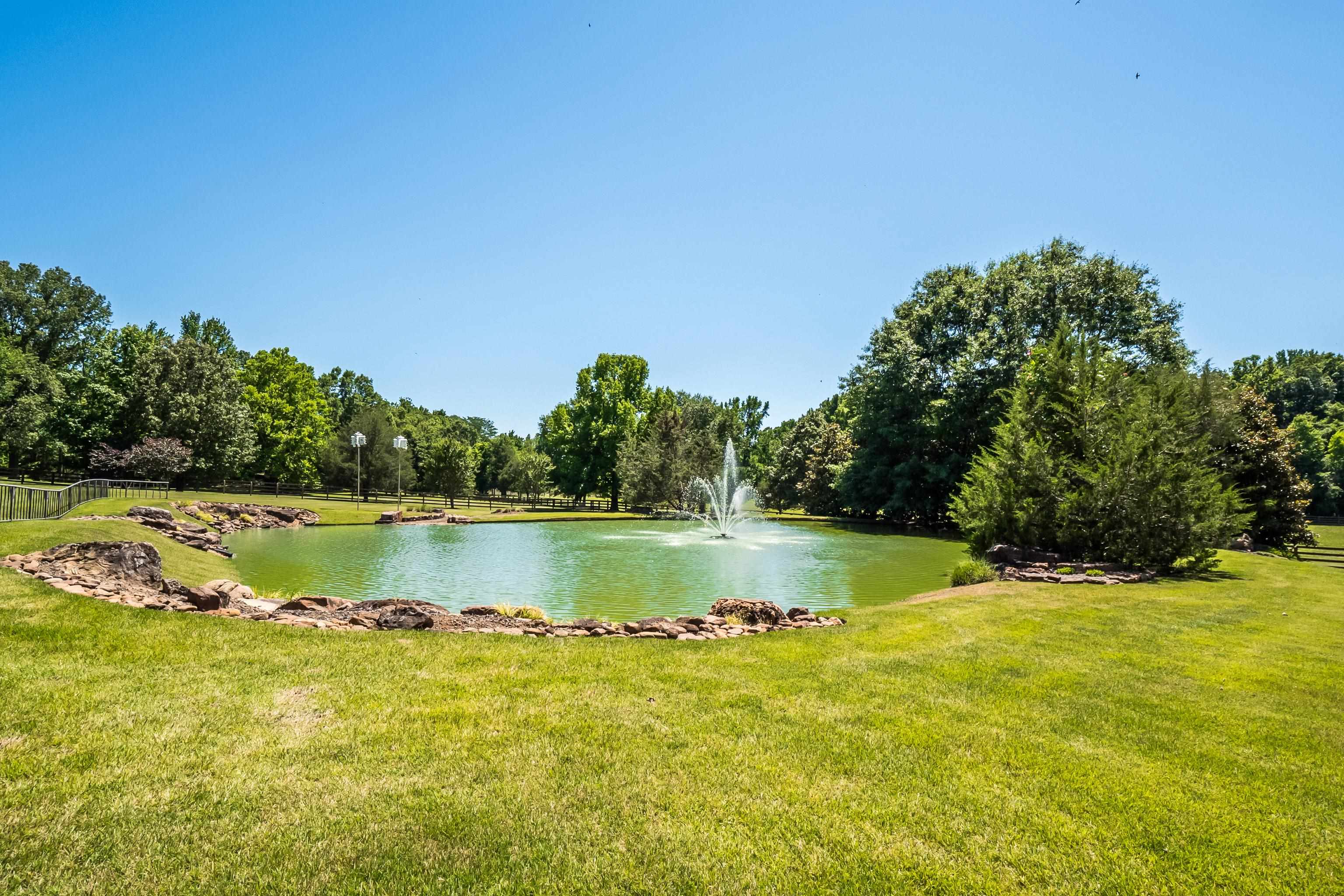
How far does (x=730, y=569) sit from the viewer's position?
17812 millimetres

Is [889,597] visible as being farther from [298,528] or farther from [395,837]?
[298,528]

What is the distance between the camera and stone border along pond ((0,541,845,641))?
26.2 ft

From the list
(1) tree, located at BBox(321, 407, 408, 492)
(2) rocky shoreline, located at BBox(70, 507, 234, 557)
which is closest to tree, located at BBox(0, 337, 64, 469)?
(1) tree, located at BBox(321, 407, 408, 492)

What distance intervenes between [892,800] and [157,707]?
5547mm

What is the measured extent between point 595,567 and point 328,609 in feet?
30.4

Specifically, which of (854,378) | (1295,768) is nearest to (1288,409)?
(854,378)

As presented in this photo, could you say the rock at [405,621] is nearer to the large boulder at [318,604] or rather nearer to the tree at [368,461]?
the large boulder at [318,604]

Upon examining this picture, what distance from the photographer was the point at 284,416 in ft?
188

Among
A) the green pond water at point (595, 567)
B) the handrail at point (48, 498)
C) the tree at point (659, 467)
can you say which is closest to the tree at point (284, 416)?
the handrail at point (48, 498)

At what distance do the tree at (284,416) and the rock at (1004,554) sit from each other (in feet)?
184

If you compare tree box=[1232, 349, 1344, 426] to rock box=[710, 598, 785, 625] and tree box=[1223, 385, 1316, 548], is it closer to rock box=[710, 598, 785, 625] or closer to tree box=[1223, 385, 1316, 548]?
tree box=[1223, 385, 1316, 548]

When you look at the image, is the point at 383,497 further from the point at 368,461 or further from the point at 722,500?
the point at 722,500

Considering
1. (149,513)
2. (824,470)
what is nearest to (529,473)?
(824,470)

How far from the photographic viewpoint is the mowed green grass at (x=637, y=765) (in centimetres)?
325
